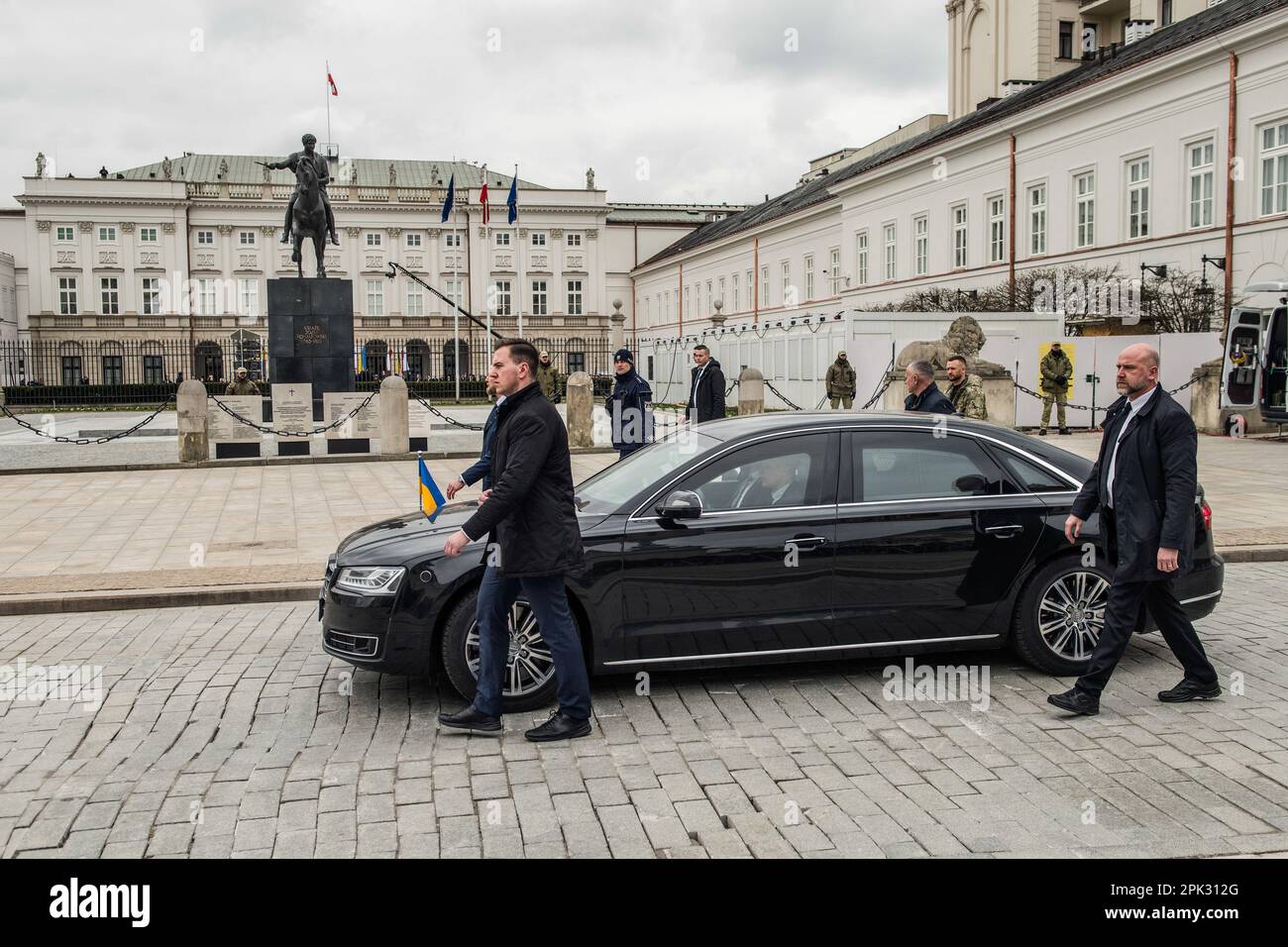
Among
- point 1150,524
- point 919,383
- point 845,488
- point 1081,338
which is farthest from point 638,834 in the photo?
point 1081,338

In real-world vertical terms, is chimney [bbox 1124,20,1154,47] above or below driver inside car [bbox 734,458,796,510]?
above

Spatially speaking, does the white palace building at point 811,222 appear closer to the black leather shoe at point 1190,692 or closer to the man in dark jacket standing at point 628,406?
the man in dark jacket standing at point 628,406

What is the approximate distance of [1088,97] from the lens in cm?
3497

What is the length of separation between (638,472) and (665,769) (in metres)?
2.01

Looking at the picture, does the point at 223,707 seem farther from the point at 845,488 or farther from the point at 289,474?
the point at 289,474

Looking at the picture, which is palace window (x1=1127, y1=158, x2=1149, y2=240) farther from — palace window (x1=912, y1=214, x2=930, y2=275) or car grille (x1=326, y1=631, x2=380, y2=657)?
car grille (x1=326, y1=631, x2=380, y2=657)

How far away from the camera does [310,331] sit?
82.0ft

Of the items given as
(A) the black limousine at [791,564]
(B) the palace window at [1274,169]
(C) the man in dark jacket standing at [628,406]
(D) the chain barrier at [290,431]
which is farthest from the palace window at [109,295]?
(A) the black limousine at [791,564]

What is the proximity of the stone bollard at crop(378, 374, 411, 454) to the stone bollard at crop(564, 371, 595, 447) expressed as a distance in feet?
10.4

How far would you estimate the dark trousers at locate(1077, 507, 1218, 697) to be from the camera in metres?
5.74

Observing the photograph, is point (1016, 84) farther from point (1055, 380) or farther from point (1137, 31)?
point (1055, 380)

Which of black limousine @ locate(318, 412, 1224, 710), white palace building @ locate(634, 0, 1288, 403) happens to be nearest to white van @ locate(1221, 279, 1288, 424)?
white palace building @ locate(634, 0, 1288, 403)

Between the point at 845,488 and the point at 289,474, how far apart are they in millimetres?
14060

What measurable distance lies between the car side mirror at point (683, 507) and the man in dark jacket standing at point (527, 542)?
68 centimetres
